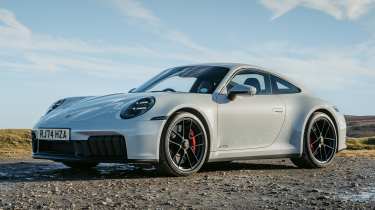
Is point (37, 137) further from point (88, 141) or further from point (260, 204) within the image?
point (260, 204)

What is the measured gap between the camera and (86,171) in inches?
321

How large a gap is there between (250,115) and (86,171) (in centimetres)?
237

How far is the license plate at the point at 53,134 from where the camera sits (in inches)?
284

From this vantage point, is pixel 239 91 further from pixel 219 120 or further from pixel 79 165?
pixel 79 165

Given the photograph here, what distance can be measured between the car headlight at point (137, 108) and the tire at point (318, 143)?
2.91 meters

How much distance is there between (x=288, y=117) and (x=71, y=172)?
3188 mm

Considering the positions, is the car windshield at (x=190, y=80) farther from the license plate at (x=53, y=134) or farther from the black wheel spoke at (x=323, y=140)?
the black wheel spoke at (x=323, y=140)

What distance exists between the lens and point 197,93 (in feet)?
25.1

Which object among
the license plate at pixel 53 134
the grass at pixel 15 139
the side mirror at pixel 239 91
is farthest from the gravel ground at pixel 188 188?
the grass at pixel 15 139

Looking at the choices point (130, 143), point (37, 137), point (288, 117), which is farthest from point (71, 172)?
point (288, 117)

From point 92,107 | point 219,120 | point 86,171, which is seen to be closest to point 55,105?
point 86,171

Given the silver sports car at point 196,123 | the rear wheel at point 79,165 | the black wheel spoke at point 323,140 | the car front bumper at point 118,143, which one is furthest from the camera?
the black wheel spoke at point 323,140

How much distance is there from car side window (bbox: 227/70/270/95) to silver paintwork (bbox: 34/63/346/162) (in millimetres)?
95

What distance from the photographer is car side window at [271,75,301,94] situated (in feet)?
29.0
